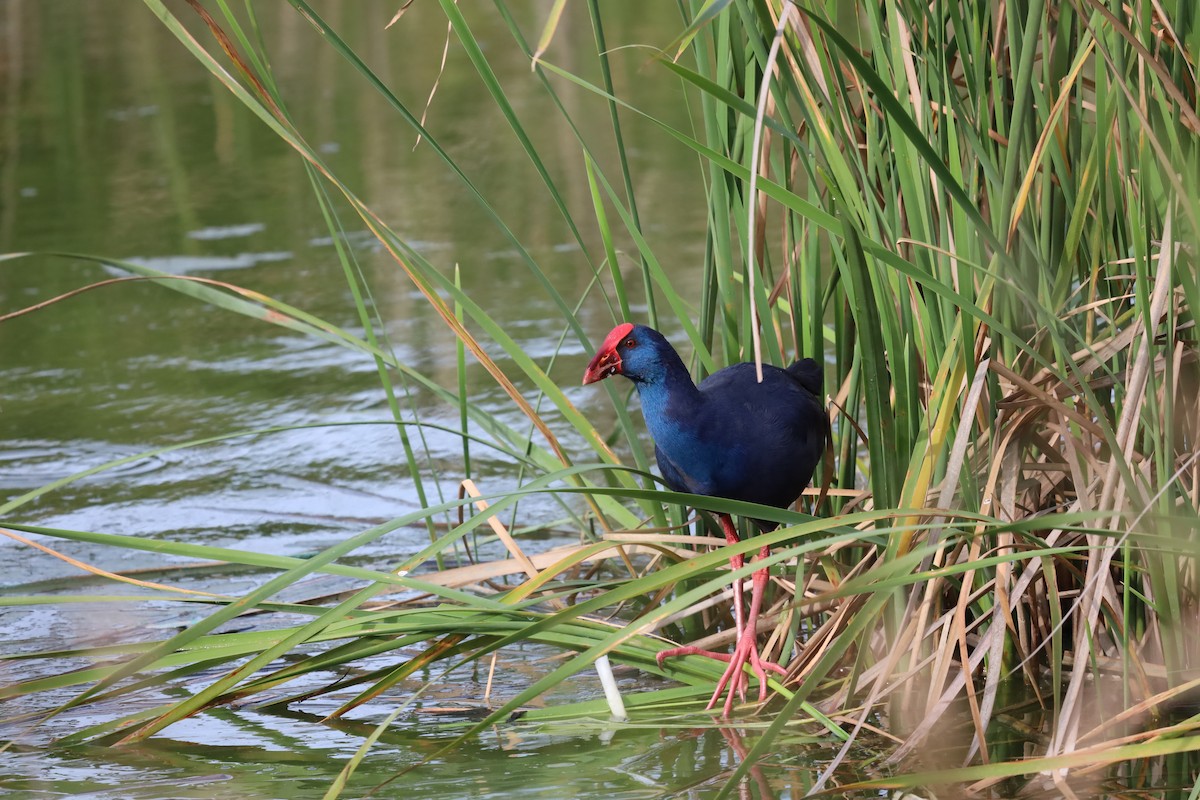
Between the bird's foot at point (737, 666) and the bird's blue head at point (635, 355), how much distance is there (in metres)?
0.42

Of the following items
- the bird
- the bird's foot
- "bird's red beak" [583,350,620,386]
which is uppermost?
"bird's red beak" [583,350,620,386]

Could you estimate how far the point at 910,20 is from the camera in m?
2.01

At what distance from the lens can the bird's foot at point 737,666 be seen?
200 centimetres

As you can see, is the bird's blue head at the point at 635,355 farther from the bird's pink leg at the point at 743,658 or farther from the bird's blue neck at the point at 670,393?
the bird's pink leg at the point at 743,658

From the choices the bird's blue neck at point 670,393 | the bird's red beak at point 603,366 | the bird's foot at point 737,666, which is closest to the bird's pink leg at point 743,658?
the bird's foot at point 737,666

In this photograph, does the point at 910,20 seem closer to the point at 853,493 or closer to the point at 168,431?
the point at 853,493

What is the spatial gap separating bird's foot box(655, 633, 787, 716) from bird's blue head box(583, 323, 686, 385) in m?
0.42

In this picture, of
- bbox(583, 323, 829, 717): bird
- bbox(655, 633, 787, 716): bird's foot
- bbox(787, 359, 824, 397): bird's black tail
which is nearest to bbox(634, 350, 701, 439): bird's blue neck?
bbox(583, 323, 829, 717): bird

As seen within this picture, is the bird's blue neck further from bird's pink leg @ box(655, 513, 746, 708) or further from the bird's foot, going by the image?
the bird's foot

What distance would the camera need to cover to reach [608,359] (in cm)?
202

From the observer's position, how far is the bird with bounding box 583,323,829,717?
2002 mm

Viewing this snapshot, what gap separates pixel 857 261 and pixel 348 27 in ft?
28.5

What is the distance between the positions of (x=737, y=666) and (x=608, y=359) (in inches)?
19.3

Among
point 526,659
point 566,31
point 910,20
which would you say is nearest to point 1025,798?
point 526,659
